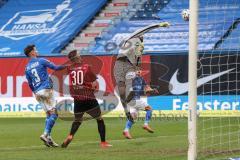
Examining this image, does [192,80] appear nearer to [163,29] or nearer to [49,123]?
[49,123]

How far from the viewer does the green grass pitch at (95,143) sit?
1246cm

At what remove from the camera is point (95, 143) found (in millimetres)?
15211

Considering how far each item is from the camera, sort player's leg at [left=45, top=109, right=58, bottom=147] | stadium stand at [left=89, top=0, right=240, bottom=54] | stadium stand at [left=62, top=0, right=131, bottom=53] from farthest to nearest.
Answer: stadium stand at [left=62, top=0, right=131, bottom=53] → stadium stand at [left=89, top=0, right=240, bottom=54] → player's leg at [left=45, top=109, right=58, bottom=147]

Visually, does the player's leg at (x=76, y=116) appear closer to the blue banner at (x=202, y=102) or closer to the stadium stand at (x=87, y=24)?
the blue banner at (x=202, y=102)

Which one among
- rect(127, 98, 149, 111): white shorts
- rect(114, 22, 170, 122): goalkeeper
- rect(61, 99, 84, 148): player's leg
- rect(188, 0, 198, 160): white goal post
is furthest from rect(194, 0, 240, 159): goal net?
rect(188, 0, 198, 160): white goal post

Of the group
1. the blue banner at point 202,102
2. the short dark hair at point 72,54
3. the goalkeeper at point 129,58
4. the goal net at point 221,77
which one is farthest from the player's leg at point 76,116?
the blue banner at point 202,102

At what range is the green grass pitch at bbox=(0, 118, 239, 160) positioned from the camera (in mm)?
12461

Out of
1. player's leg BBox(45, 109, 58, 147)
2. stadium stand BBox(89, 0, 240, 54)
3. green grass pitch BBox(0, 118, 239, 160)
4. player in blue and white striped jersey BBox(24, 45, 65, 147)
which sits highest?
stadium stand BBox(89, 0, 240, 54)

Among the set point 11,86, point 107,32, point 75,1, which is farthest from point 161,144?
point 75,1

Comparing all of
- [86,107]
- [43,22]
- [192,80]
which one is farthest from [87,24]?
[192,80]

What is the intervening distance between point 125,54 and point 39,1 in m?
20.1

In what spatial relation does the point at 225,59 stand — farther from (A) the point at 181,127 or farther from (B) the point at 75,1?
(B) the point at 75,1

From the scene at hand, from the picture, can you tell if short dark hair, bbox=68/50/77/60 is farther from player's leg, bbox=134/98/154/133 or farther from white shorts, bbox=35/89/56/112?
player's leg, bbox=134/98/154/133

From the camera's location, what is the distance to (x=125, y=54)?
16203 millimetres
